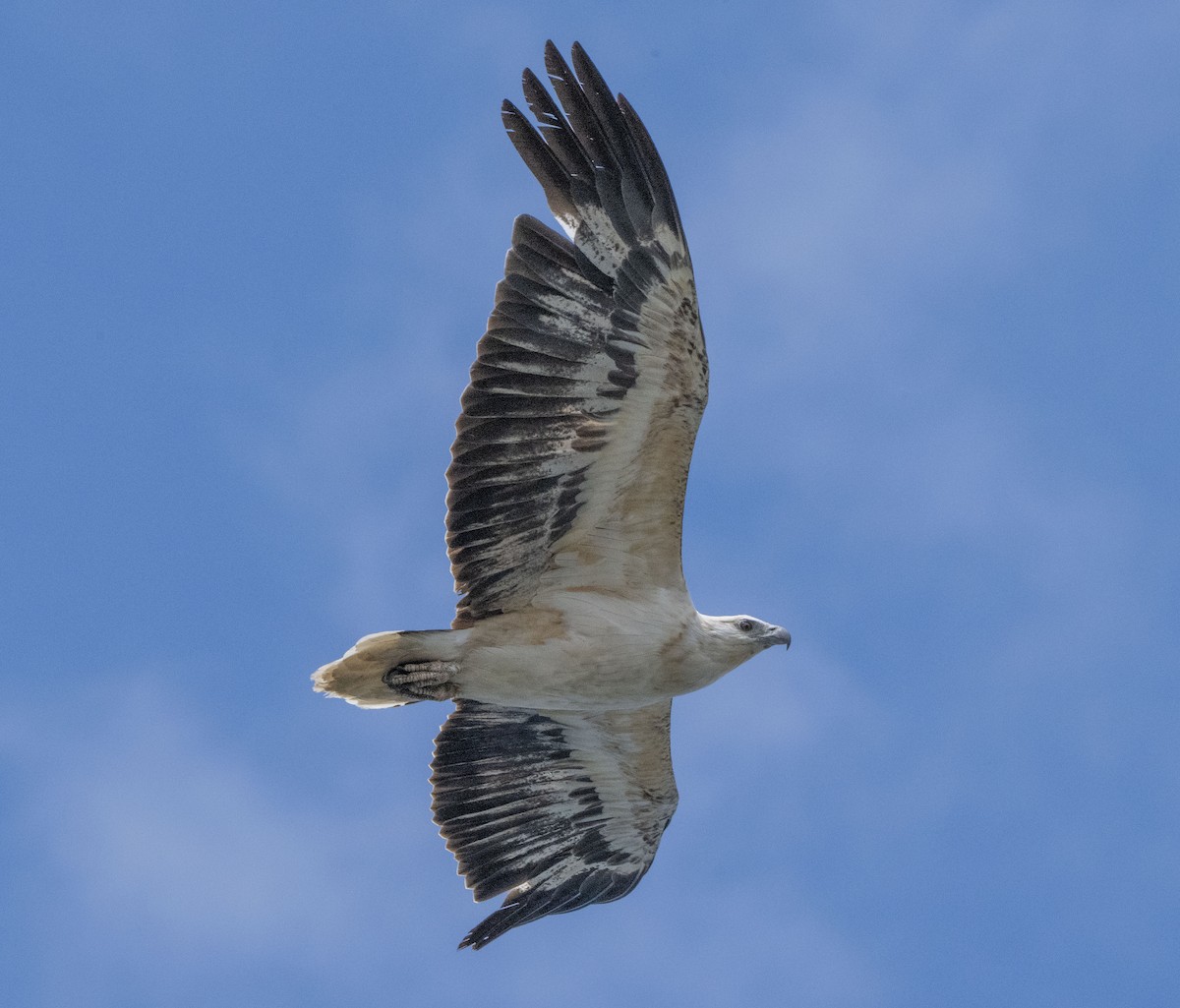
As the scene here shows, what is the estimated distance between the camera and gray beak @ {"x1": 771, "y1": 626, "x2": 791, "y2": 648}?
13.7m

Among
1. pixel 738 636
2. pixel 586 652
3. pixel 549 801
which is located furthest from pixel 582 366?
pixel 549 801

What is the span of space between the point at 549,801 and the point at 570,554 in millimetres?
2398

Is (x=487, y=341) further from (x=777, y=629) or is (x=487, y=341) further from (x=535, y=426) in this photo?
(x=777, y=629)

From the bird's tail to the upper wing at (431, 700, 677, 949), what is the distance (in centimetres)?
118

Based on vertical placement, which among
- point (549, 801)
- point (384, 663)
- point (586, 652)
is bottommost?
point (549, 801)

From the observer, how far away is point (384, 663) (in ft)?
43.3

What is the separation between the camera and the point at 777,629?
13773mm

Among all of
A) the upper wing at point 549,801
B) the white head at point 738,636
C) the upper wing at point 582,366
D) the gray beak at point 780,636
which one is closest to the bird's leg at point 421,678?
the upper wing at point 582,366

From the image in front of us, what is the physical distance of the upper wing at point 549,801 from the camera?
47.9ft

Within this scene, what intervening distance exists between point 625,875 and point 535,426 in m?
4.07

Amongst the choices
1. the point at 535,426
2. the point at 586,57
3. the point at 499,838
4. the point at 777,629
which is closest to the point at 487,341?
the point at 535,426

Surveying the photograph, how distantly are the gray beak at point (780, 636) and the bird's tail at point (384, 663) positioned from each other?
86.1 inches

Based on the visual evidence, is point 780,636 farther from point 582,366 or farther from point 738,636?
point 582,366

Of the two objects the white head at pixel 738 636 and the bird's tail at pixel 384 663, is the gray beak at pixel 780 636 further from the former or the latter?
the bird's tail at pixel 384 663
